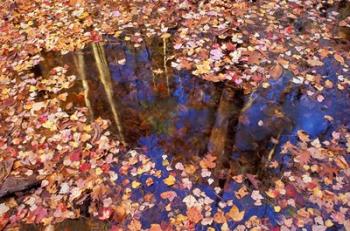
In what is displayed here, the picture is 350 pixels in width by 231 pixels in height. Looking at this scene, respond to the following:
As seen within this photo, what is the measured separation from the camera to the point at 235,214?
4355 millimetres

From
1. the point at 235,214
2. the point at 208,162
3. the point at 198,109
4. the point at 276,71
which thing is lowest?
the point at 235,214

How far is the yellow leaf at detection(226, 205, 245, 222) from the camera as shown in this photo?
432cm

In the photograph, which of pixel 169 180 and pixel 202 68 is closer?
pixel 169 180

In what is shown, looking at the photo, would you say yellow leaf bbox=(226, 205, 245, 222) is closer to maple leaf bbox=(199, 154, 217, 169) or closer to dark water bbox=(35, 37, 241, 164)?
maple leaf bbox=(199, 154, 217, 169)

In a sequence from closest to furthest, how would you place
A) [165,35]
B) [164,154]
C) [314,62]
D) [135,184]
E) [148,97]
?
[135,184]
[164,154]
[148,97]
[314,62]
[165,35]

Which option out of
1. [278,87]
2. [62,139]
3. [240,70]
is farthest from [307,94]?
[62,139]

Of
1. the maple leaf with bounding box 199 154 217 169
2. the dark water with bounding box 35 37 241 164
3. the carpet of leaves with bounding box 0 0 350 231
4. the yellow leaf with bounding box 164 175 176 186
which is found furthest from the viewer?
the dark water with bounding box 35 37 241 164

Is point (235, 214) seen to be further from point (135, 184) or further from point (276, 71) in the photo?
point (276, 71)

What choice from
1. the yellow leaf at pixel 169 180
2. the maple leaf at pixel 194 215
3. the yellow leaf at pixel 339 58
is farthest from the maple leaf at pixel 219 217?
the yellow leaf at pixel 339 58

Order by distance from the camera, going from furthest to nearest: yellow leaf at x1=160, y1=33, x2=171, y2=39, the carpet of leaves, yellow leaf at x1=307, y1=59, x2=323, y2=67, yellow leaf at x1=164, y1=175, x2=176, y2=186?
1. yellow leaf at x1=160, y1=33, x2=171, y2=39
2. yellow leaf at x1=307, y1=59, x2=323, y2=67
3. yellow leaf at x1=164, y1=175, x2=176, y2=186
4. the carpet of leaves

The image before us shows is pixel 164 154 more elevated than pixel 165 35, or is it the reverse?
pixel 165 35

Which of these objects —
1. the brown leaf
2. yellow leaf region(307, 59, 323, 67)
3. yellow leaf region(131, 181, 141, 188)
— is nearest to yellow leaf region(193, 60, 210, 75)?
the brown leaf

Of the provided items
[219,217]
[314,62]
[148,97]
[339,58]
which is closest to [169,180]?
[219,217]

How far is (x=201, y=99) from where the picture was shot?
5969mm
